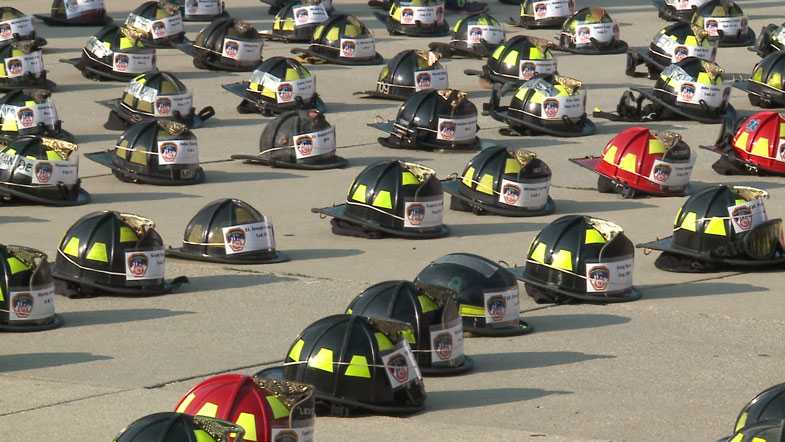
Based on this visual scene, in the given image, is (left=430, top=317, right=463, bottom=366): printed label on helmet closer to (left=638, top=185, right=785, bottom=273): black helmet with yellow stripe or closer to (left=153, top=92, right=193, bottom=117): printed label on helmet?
(left=638, top=185, right=785, bottom=273): black helmet with yellow stripe

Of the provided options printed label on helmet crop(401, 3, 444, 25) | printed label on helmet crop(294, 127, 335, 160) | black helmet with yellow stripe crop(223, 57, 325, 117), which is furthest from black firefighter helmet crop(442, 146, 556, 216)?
printed label on helmet crop(401, 3, 444, 25)

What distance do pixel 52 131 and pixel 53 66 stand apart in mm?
6141

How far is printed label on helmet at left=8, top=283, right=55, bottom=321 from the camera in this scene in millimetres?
12906

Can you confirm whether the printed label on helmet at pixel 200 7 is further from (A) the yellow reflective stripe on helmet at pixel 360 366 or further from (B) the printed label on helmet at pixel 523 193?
(A) the yellow reflective stripe on helmet at pixel 360 366

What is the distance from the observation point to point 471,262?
1307 cm

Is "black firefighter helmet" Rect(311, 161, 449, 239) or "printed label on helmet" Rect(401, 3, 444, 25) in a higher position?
"black firefighter helmet" Rect(311, 161, 449, 239)

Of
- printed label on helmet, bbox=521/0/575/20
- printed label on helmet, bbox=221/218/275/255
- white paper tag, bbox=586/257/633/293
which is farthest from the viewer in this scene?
printed label on helmet, bbox=521/0/575/20

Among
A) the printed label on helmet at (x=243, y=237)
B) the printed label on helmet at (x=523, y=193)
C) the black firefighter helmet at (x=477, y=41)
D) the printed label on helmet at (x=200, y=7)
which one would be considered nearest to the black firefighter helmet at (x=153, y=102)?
the printed label on helmet at (x=523, y=193)

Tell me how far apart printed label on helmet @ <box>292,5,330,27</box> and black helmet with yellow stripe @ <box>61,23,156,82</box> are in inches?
167

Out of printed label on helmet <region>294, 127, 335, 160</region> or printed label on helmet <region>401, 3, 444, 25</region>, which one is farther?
printed label on helmet <region>401, 3, 444, 25</region>

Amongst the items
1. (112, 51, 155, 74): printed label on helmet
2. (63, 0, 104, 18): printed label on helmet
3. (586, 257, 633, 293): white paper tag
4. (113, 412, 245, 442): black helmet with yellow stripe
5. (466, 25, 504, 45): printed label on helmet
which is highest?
(113, 412, 245, 442): black helmet with yellow stripe

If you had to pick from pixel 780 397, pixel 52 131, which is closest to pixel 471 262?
pixel 780 397

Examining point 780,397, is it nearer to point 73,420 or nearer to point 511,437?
point 511,437

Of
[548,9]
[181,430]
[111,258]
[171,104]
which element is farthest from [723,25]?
[181,430]
